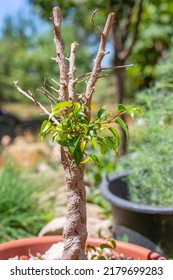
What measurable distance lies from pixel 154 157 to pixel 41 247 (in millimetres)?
795

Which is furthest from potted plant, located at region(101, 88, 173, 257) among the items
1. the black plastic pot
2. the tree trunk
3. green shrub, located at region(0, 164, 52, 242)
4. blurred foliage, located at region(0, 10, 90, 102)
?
blurred foliage, located at region(0, 10, 90, 102)

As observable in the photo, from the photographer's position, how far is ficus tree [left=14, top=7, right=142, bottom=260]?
4.58 ft

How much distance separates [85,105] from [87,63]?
727 cm

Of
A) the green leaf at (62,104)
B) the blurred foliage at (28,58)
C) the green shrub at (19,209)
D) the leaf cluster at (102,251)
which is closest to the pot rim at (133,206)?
the leaf cluster at (102,251)

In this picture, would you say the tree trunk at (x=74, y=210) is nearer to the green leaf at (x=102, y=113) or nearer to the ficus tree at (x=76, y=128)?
the ficus tree at (x=76, y=128)

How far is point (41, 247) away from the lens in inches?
73.7

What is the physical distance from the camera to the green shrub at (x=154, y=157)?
2.34 m

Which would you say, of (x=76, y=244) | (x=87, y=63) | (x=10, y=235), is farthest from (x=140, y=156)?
(x=87, y=63)

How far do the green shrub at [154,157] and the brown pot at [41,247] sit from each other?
1.83 ft

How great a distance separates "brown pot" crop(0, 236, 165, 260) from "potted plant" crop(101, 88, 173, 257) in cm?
41

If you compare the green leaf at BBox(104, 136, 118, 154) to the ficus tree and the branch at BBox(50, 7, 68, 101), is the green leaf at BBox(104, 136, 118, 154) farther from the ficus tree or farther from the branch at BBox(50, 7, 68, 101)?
the branch at BBox(50, 7, 68, 101)

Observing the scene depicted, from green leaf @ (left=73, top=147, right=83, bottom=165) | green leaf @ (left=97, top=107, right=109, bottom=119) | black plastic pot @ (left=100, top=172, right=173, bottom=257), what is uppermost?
green leaf @ (left=97, top=107, right=109, bottom=119)

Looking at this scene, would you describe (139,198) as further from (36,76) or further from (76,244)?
(36,76)

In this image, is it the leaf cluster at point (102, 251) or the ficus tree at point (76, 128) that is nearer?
the ficus tree at point (76, 128)
